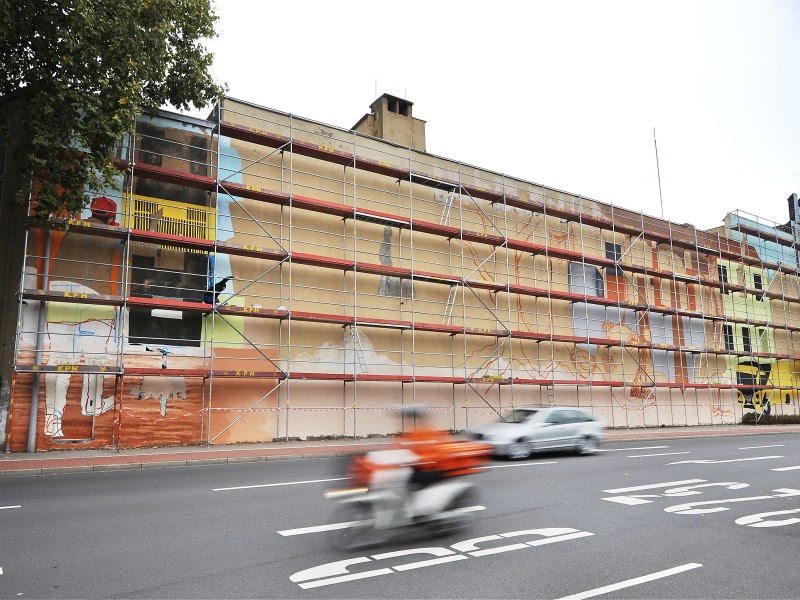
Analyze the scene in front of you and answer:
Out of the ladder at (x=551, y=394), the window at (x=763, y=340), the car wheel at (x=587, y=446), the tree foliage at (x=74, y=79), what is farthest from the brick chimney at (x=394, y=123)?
the window at (x=763, y=340)

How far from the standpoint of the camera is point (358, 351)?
2152 centimetres

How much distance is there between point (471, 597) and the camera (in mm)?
4664

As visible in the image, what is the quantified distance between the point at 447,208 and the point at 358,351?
7.41 meters

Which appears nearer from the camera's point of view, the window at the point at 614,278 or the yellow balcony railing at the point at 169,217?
the yellow balcony railing at the point at 169,217

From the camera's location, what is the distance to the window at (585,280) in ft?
93.0

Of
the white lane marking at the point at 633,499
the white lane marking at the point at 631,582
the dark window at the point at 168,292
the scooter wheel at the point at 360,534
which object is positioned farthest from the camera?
the dark window at the point at 168,292

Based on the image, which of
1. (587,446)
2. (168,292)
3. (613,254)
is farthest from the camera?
(613,254)

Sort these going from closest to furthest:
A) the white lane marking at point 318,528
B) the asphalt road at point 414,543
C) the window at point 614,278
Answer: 1. the asphalt road at point 414,543
2. the white lane marking at point 318,528
3. the window at point 614,278

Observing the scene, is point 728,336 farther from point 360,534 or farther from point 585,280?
point 360,534

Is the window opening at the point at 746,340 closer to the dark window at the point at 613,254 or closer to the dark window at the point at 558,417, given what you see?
the dark window at the point at 613,254

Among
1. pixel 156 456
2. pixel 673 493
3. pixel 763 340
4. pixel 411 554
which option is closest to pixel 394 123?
pixel 156 456

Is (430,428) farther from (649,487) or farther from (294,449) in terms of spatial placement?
(294,449)

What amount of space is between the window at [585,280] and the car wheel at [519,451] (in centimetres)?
1444

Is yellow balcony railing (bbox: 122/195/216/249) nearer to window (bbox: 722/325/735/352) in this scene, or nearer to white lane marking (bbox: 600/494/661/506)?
white lane marking (bbox: 600/494/661/506)
